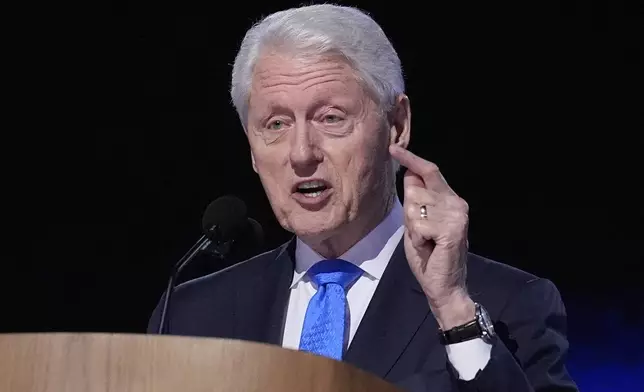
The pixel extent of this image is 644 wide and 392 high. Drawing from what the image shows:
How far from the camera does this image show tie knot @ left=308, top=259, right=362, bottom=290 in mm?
2502

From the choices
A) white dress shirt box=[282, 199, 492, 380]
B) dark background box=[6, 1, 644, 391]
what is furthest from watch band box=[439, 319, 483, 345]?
dark background box=[6, 1, 644, 391]

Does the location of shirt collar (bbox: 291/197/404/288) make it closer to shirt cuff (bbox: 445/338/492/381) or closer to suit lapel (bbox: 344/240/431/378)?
suit lapel (bbox: 344/240/431/378)

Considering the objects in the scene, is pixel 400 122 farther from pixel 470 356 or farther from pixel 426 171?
pixel 470 356

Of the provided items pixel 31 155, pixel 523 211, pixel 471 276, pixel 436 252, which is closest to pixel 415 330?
pixel 471 276

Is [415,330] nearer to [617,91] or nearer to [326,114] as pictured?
[326,114]

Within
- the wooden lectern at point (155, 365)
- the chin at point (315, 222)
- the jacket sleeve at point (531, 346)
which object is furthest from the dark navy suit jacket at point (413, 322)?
the wooden lectern at point (155, 365)

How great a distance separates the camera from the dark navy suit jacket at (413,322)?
7.22 feet

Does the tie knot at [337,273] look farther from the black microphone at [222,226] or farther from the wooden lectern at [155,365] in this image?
the wooden lectern at [155,365]

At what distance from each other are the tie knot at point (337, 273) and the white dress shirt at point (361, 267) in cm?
1

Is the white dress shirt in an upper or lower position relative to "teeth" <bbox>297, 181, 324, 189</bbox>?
lower

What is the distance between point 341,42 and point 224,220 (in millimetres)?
465

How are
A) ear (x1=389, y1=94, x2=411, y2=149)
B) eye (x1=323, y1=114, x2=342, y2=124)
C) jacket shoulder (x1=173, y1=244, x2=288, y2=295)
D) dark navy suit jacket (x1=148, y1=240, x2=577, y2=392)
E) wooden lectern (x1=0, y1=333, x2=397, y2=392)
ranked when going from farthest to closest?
jacket shoulder (x1=173, y1=244, x2=288, y2=295) < ear (x1=389, y1=94, x2=411, y2=149) < eye (x1=323, y1=114, x2=342, y2=124) < dark navy suit jacket (x1=148, y1=240, x2=577, y2=392) < wooden lectern (x1=0, y1=333, x2=397, y2=392)

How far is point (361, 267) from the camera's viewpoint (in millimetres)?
2523

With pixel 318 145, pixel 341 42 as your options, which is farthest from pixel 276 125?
pixel 341 42
